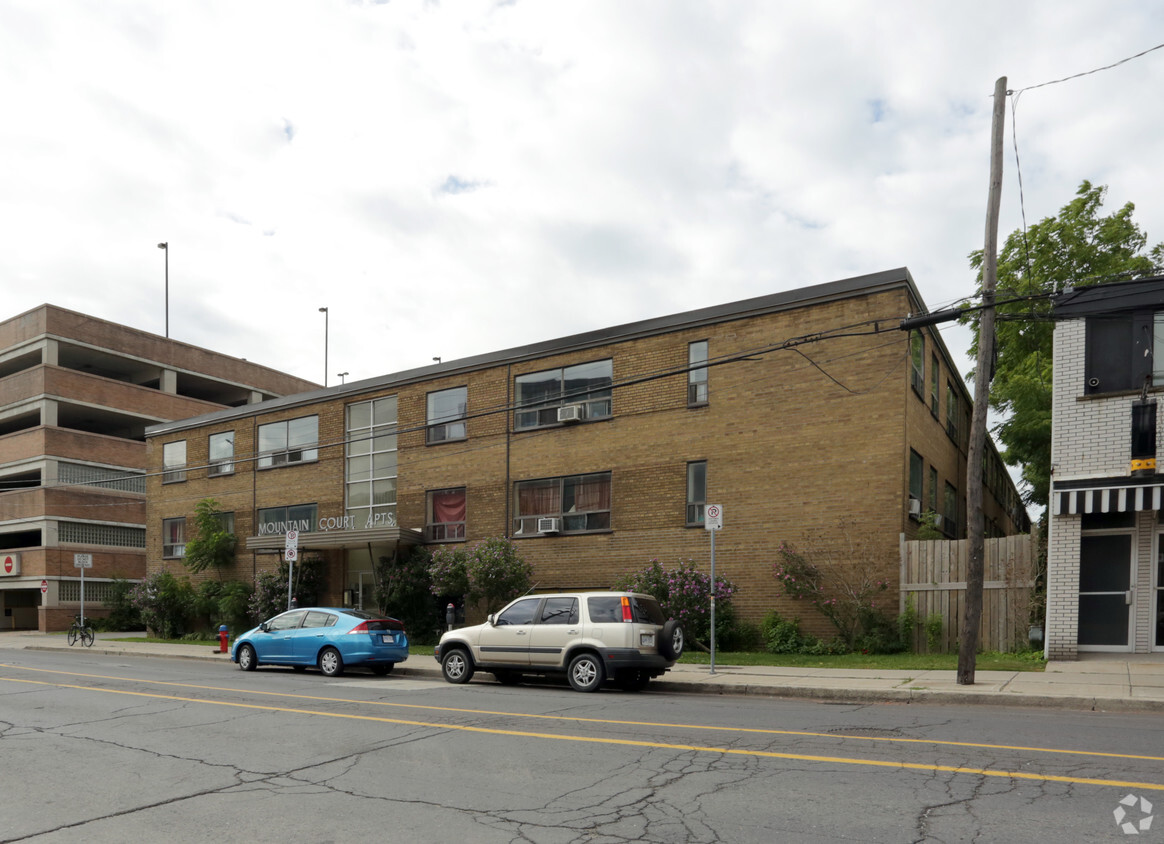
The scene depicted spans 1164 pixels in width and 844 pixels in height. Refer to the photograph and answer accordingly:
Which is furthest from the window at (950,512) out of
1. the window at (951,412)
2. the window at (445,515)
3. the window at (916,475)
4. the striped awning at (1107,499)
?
the window at (445,515)

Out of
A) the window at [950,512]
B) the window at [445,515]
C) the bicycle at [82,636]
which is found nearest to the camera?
the window at [950,512]

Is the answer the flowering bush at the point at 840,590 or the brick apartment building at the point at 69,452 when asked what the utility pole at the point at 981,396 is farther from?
the brick apartment building at the point at 69,452

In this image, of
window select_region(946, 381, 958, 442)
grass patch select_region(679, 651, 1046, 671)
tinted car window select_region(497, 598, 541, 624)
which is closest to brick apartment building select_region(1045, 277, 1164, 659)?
grass patch select_region(679, 651, 1046, 671)

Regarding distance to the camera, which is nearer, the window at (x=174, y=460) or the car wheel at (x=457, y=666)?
the car wheel at (x=457, y=666)

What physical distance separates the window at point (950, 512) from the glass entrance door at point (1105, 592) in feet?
25.1

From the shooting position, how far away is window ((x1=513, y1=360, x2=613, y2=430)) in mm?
24328

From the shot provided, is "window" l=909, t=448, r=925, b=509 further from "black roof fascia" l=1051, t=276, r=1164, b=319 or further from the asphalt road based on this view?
the asphalt road

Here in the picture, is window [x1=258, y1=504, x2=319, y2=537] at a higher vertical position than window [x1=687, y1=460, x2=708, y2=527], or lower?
lower

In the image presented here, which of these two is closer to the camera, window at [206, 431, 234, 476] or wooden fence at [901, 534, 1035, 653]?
wooden fence at [901, 534, 1035, 653]

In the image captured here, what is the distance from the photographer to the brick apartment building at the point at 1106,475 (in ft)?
52.7

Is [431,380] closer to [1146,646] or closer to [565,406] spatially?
[565,406]

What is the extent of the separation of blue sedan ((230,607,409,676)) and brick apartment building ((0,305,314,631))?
27.0 metres

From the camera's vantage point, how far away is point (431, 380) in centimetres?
2811

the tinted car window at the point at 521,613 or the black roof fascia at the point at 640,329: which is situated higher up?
the black roof fascia at the point at 640,329
